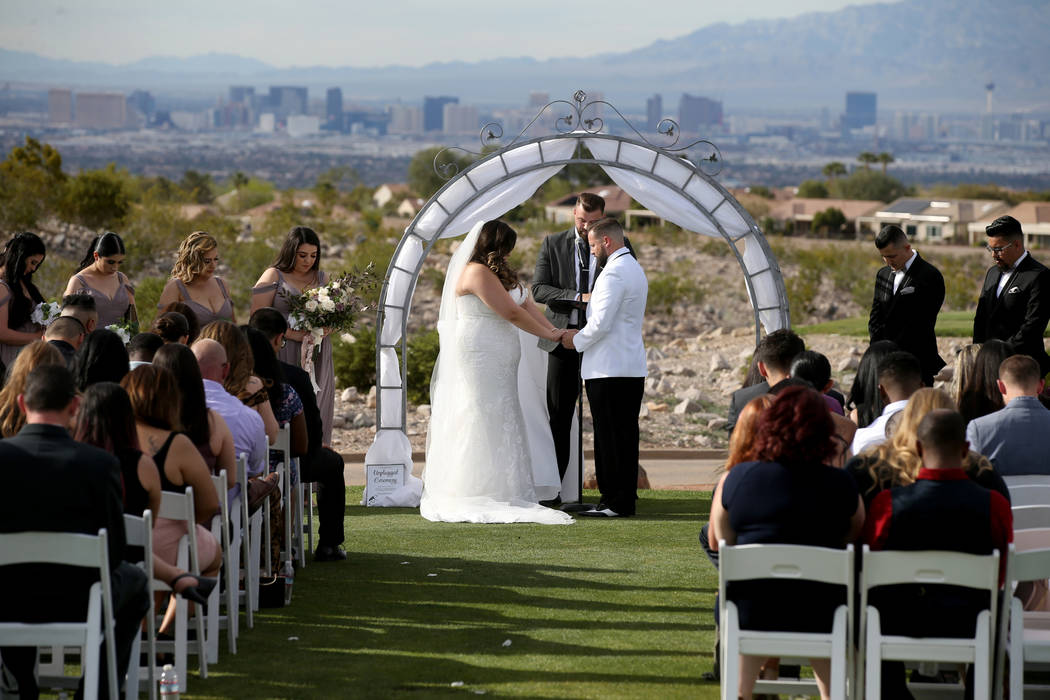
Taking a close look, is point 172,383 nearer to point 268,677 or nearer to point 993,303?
point 268,677

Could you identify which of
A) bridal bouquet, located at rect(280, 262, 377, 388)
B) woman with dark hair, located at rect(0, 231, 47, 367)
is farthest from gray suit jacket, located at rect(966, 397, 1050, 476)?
woman with dark hair, located at rect(0, 231, 47, 367)

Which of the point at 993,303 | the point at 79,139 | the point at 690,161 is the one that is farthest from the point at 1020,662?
the point at 79,139

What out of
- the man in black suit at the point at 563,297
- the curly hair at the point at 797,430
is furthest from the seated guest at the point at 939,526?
the man in black suit at the point at 563,297

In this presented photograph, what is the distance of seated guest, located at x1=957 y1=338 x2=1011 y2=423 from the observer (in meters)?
5.83

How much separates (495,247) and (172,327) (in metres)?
2.66

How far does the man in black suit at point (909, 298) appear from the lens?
27.0 ft

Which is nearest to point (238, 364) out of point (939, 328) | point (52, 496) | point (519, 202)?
point (52, 496)

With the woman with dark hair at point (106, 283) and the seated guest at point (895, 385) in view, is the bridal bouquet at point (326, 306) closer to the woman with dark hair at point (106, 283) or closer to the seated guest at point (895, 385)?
the woman with dark hair at point (106, 283)

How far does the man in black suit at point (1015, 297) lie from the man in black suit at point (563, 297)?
8.49 feet

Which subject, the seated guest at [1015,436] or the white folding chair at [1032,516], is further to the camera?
the seated guest at [1015,436]

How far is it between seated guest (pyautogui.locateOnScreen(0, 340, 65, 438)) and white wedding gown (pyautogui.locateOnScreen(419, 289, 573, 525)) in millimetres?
3750

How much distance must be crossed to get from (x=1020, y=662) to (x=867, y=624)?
1.89ft

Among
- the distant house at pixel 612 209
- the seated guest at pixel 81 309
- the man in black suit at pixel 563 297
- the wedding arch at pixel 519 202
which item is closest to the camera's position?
the seated guest at pixel 81 309

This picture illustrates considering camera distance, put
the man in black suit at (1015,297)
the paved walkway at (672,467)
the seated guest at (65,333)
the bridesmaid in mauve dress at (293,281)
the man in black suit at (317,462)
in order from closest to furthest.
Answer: the seated guest at (65,333) < the man in black suit at (317,462) < the man in black suit at (1015,297) < the bridesmaid in mauve dress at (293,281) < the paved walkway at (672,467)
